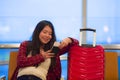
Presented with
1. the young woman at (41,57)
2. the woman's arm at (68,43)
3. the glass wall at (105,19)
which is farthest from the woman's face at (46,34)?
the glass wall at (105,19)

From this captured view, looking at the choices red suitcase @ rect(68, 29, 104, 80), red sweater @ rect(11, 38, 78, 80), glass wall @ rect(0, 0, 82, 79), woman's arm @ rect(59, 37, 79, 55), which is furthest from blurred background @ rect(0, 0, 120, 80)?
red suitcase @ rect(68, 29, 104, 80)

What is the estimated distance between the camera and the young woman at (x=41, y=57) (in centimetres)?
192

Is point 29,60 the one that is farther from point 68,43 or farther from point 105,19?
point 105,19

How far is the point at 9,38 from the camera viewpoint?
2965 millimetres

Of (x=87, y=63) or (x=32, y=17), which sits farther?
(x=32, y=17)

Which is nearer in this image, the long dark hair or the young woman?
the young woman

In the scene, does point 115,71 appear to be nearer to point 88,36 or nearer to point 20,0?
point 88,36

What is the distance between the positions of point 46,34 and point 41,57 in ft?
0.75

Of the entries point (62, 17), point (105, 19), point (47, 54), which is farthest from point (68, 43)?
point (105, 19)

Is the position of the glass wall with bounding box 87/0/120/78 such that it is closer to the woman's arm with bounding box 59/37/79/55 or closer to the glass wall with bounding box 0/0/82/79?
the glass wall with bounding box 0/0/82/79

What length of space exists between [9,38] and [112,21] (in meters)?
1.36

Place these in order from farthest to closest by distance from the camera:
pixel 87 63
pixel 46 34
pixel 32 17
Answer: pixel 32 17, pixel 46 34, pixel 87 63

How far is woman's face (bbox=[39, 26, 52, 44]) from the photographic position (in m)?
2.06

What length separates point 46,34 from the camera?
6.77 ft
